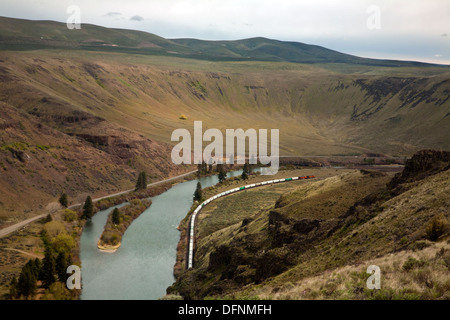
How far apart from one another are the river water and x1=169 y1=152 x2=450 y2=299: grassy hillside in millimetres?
4856

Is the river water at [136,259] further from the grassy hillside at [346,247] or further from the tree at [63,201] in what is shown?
the tree at [63,201]

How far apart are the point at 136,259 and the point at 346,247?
3201 cm

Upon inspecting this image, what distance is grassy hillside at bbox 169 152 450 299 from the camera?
1612 centimetres

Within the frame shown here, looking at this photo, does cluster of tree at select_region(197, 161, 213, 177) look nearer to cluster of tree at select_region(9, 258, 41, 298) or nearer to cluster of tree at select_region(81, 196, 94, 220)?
cluster of tree at select_region(81, 196, 94, 220)

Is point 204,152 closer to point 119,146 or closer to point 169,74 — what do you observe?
point 119,146

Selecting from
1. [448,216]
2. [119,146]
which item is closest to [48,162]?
[119,146]

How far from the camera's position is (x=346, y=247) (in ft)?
75.7

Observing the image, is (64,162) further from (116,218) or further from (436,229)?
A: (436,229)

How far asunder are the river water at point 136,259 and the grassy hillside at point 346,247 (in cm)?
486

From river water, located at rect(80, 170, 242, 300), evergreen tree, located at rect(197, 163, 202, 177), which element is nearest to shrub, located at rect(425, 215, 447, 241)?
river water, located at rect(80, 170, 242, 300)

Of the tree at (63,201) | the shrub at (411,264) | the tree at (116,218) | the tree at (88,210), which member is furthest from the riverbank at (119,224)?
the shrub at (411,264)

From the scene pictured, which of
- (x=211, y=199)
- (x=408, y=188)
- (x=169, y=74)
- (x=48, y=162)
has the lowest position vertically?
(x=211, y=199)

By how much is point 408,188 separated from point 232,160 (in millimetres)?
82306
